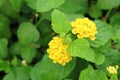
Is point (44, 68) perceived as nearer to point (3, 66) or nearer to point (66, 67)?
point (66, 67)

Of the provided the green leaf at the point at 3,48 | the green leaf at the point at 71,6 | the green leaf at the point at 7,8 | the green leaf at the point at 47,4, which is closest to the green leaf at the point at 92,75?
the green leaf at the point at 47,4

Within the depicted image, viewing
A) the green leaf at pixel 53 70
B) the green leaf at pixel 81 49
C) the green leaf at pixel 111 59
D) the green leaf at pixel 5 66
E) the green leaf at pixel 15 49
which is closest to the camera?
the green leaf at pixel 81 49

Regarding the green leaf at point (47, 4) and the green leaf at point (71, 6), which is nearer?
the green leaf at point (47, 4)

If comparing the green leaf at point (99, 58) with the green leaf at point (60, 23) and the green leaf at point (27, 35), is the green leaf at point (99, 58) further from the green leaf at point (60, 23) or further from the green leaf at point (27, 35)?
the green leaf at point (27, 35)

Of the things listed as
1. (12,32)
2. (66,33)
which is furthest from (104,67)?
(12,32)

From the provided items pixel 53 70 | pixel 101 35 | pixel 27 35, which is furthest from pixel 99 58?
pixel 27 35

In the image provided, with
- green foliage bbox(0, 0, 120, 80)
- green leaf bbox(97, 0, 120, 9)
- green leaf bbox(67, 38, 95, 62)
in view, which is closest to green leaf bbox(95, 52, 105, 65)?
green foliage bbox(0, 0, 120, 80)

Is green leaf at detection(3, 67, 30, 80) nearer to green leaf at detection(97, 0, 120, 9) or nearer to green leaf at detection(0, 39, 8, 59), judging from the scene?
green leaf at detection(0, 39, 8, 59)
